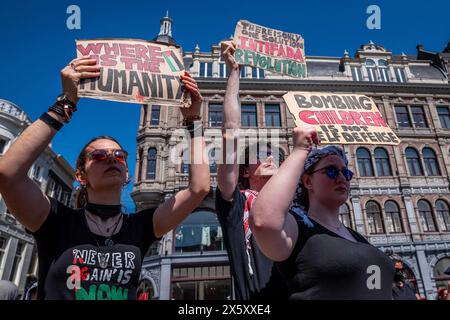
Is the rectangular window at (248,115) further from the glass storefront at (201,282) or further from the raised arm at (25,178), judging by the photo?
the raised arm at (25,178)

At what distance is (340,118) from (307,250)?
2515mm

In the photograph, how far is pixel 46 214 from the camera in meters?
1.75

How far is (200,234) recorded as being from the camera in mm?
16625

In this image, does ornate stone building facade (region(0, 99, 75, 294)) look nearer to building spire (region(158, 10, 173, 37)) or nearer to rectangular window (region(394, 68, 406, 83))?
building spire (region(158, 10, 173, 37))

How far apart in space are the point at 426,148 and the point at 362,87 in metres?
6.00

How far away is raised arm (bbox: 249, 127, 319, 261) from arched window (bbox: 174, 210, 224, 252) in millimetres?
15492

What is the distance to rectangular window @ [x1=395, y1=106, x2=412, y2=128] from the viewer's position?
20391 millimetres

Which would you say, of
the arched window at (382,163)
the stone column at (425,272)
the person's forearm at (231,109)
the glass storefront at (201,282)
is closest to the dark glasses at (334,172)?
the person's forearm at (231,109)

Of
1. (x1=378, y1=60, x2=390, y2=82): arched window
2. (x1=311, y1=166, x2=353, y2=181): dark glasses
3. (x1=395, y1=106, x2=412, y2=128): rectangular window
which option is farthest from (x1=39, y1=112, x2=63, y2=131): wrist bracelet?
(x1=378, y1=60, x2=390, y2=82): arched window

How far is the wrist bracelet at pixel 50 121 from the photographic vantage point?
1.70 meters

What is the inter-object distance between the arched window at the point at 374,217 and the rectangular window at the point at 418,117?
7154 mm

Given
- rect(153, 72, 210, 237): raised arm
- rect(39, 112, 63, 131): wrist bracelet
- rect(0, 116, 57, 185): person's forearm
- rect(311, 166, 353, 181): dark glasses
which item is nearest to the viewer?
rect(0, 116, 57, 185): person's forearm

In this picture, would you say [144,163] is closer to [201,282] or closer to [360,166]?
[201,282]

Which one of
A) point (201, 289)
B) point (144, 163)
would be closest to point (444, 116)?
point (201, 289)
